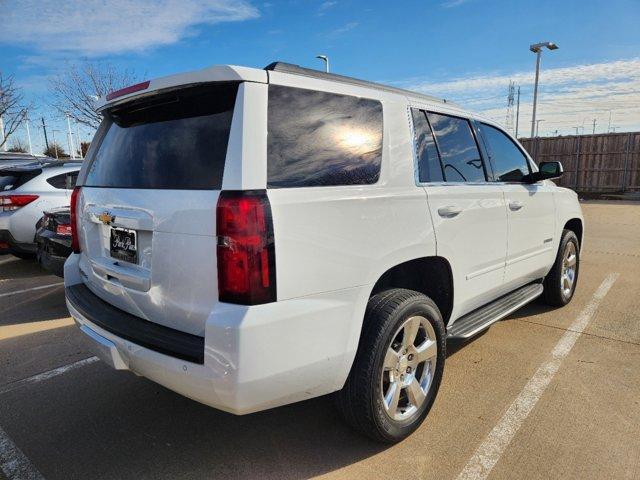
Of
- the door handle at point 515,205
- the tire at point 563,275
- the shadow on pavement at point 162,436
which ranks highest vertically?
the door handle at point 515,205

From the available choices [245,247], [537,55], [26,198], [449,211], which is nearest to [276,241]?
[245,247]

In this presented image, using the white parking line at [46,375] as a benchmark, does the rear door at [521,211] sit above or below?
above

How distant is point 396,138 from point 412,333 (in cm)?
109

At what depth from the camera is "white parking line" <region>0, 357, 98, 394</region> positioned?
10.8 feet

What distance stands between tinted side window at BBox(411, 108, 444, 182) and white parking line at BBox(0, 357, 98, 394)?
2944mm

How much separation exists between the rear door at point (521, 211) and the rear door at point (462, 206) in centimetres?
19

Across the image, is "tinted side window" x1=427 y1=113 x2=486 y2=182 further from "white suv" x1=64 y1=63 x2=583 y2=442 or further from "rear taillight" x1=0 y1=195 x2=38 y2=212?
"rear taillight" x1=0 y1=195 x2=38 y2=212

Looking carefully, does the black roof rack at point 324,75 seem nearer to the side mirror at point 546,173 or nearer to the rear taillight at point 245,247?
the rear taillight at point 245,247

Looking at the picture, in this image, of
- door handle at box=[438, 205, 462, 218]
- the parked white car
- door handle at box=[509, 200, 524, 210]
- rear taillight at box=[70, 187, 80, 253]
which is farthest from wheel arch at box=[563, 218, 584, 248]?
the parked white car

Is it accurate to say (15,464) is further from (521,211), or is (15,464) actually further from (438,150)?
(521,211)

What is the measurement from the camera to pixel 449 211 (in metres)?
2.82

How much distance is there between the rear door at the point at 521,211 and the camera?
11.8 ft

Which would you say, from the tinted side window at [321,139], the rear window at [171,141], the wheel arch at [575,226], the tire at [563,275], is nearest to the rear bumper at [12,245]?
the rear window at [171,141]

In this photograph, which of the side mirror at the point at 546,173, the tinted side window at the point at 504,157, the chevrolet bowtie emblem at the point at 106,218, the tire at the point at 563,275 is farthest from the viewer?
the tire at the point at 563,275
